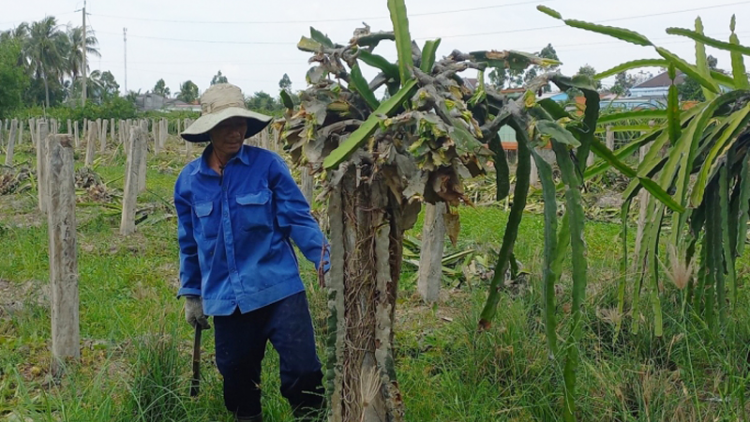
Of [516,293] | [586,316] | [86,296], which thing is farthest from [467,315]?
[86,296]

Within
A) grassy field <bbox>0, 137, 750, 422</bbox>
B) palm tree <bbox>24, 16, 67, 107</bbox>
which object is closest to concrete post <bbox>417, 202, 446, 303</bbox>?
grassy field <bbox>0, 137, 750, 422</bbox>

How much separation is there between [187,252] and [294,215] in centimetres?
60

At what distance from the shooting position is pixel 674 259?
11.3 ft

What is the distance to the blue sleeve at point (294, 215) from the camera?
2.93 meters

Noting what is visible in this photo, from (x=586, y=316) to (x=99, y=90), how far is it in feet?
234

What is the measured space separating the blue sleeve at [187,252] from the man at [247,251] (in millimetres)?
17

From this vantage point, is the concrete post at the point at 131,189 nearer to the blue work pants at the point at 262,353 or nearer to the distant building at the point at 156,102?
the blue work pants at the point at 262,353

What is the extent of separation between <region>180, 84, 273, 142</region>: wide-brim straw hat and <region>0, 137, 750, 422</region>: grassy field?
91 cm

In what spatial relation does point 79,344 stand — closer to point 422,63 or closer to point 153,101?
point 422,63

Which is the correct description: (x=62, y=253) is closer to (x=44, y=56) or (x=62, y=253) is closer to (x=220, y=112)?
(x=220, y=112)

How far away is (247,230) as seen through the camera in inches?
117

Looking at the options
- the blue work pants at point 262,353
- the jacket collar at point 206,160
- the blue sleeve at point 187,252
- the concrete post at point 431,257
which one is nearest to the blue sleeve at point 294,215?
the jacket collar at point 206,160

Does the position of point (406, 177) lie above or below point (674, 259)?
above

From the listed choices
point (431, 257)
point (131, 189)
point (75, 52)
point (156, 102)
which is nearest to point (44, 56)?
point (75, 52)
